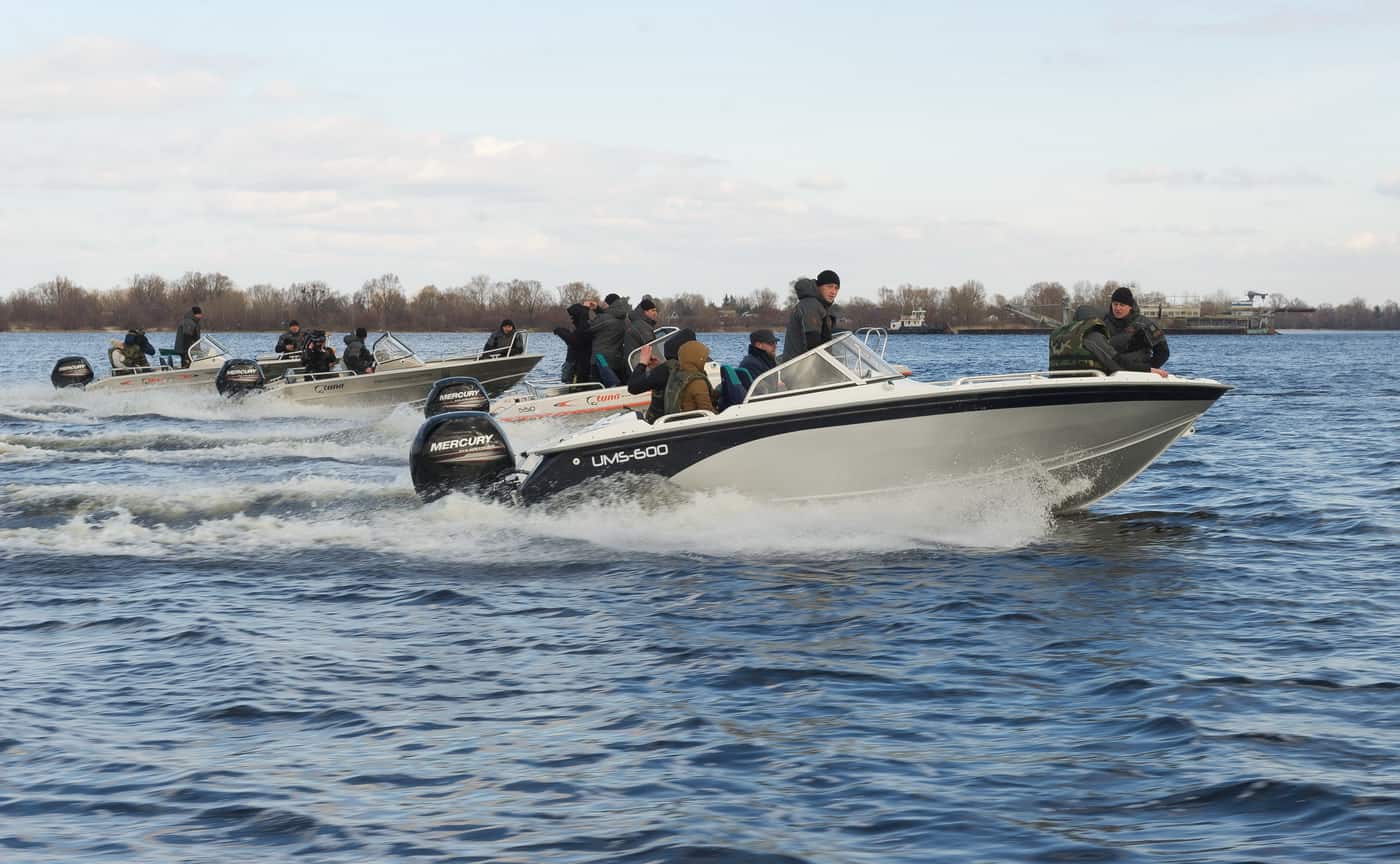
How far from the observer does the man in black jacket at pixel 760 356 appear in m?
12.7

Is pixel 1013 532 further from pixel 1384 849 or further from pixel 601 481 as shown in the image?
pixel 1384 849

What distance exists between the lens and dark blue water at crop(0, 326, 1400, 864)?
226 inches

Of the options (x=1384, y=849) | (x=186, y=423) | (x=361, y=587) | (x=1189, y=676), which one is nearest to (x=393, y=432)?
(x=186, y=423)

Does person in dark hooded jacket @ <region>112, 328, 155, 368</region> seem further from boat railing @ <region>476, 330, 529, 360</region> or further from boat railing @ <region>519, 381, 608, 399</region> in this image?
boat railing @ <region>519, 381, 608, 399</region>

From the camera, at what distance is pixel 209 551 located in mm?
12695

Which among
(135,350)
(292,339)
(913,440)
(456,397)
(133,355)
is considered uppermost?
(292,339)

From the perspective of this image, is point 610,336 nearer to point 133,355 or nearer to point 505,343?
point 505,343

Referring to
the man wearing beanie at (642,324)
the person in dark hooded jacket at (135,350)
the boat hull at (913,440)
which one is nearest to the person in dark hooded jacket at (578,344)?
the man wearing beanie at (642,324)

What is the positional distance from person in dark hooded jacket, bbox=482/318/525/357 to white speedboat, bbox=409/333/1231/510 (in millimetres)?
16614

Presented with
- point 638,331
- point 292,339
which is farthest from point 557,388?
point 292,339

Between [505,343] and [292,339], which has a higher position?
[292,339]

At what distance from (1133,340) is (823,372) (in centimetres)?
310

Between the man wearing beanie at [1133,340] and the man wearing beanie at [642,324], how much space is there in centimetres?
788

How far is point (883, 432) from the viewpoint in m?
12.4
